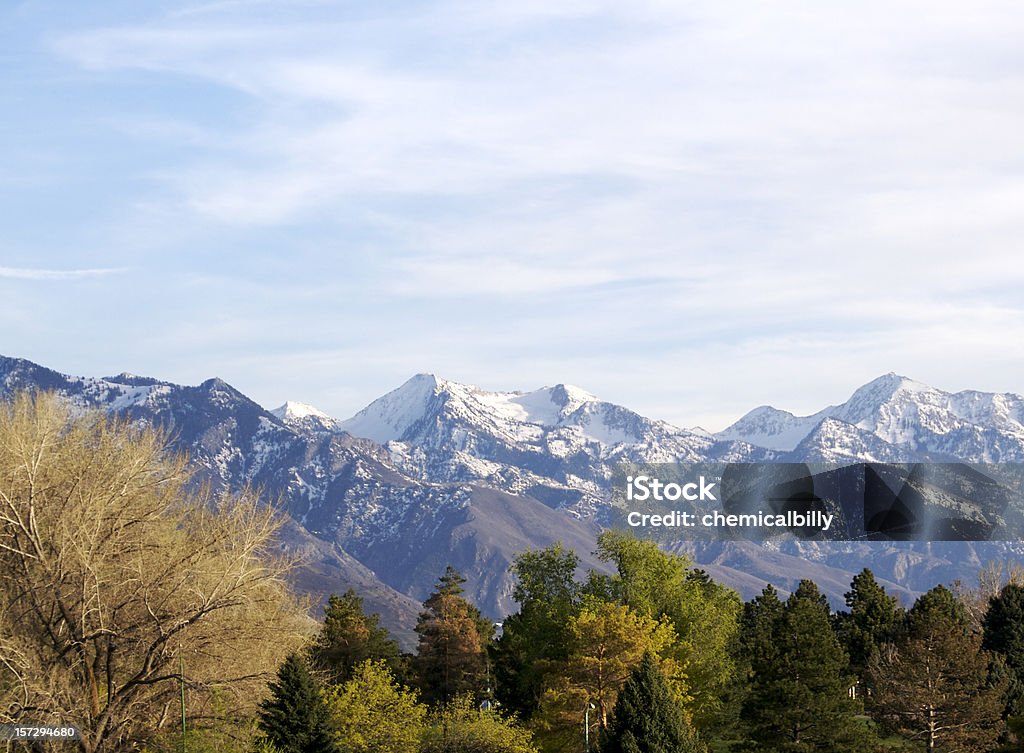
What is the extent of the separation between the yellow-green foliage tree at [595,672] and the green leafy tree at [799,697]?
19.7ft

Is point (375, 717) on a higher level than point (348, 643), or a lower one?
lower

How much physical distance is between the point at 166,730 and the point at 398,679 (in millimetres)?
46611

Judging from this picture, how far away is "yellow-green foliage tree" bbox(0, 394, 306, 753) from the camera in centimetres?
7019

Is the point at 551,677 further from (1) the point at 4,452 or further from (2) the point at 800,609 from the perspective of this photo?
(1) the point at 4,452

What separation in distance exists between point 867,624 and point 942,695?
3740cm

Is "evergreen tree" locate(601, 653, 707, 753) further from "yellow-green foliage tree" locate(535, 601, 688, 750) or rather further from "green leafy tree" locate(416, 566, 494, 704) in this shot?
"green leafy tree" locate(416, 566, 494, 704)

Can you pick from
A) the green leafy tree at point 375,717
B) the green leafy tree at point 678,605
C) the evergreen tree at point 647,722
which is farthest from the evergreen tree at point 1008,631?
the green leafy tree at point 375,717

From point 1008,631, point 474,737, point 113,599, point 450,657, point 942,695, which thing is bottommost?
point 474,737

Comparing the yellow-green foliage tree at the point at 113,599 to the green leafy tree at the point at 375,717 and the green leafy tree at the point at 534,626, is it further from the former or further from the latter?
the green leafy tree at the point at 534,626

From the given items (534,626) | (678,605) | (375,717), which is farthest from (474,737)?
(678,605)

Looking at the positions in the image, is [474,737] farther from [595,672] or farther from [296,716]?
[296,716]

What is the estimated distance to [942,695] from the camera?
8706 cm

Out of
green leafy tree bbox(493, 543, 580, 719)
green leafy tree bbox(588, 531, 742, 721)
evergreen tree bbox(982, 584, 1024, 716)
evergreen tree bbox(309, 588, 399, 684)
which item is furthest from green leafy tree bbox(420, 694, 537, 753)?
evergreen tree bbox(982, 584, 1024, 716)

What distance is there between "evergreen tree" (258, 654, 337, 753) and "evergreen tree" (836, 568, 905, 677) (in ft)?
211
